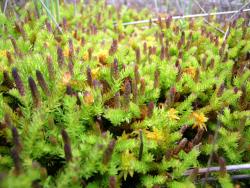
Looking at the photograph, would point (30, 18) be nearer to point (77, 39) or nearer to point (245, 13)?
point (77, 39)

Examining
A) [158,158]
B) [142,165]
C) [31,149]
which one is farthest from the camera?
[158,158]

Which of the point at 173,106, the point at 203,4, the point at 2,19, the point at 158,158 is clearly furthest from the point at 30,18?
the point at 203,4

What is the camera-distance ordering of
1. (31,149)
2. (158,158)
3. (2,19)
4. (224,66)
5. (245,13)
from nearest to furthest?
1. (31,149)
2. (158,158)
3. (224,66)
4. (2,19)
5. (245,13)

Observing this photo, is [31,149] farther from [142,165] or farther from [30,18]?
[30,18]

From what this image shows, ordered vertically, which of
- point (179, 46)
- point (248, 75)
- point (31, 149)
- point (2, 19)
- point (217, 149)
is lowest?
point (217, 149)

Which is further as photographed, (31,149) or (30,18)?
(30,18)

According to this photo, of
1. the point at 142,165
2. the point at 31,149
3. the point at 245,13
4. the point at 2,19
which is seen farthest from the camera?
the point at 245,13

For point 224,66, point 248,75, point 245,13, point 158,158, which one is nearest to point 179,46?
point 224,66

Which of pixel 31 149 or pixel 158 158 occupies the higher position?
pixel 31 149

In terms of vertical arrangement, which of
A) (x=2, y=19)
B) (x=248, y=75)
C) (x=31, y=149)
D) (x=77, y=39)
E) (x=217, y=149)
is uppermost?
(x=2, y=19)
